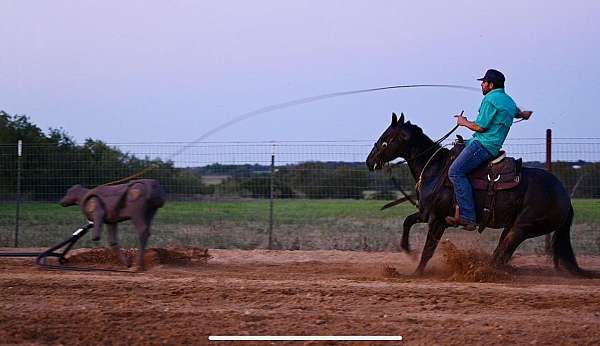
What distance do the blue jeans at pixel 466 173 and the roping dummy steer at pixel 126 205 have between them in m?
3.98

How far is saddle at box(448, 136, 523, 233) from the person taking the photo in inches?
417

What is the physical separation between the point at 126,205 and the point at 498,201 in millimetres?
4916

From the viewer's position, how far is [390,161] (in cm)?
1165

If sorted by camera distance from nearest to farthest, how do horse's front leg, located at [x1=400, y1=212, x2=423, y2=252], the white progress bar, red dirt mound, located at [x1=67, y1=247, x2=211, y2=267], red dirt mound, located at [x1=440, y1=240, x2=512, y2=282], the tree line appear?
the white progress bar → red dirt mound, located at [x1=440, y1=240, x2=512, y2=282] → horse's front leg, located at [x1=400, y1=212, x2=423, y2=252] → red dirt mound, located at [x1=67, y1=247, x2=211, y2=267] → the tree line

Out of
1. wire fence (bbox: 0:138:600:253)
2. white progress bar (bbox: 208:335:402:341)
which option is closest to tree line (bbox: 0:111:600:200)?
wire fence (bbox: 0:138:600:253)

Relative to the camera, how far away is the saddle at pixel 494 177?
10586mm

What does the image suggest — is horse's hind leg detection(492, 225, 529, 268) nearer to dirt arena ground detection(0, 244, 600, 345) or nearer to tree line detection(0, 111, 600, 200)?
dirt arena ground detection(0, 244, 600, 345)

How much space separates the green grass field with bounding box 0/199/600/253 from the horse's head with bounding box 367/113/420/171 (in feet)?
13.6

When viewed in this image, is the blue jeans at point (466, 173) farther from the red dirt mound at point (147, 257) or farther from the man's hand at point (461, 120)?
the red dirt mound at point (147, 257)

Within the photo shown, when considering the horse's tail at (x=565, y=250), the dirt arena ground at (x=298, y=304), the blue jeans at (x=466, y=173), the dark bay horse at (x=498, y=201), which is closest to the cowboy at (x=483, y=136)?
the blue jeans at (x=466, y=173)

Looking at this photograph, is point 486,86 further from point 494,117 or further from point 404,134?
point 404,134

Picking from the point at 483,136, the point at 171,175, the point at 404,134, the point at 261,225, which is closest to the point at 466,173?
the point at 483,136

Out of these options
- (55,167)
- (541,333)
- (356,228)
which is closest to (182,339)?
(541,333)

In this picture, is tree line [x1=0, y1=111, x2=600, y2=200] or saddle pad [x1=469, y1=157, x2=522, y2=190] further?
tree line [x1=0, y1=111, x2=600, y2=200]
